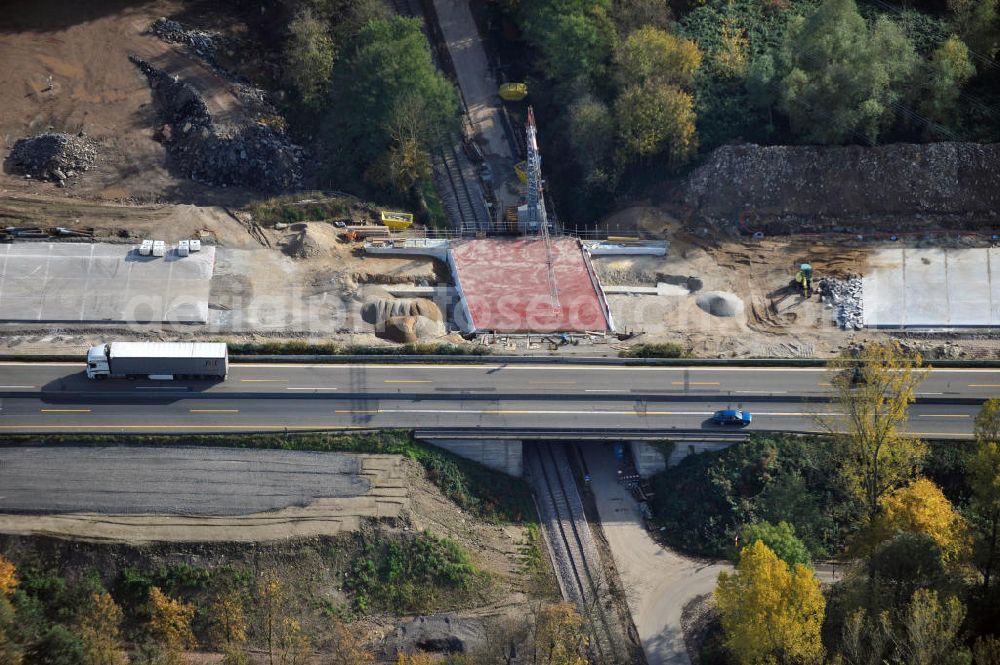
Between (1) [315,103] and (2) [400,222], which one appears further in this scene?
(1) [315,103]

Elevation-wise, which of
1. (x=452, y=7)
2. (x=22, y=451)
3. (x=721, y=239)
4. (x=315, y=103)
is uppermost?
(x=452, y=7)

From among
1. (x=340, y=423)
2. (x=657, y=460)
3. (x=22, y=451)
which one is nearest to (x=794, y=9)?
(x=657, y=460)

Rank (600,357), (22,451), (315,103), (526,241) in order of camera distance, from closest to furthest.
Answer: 1. (22,451)
2. (600,357)
3. (526,241)
4. (315,103)

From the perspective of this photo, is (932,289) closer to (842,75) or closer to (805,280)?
(805,280)

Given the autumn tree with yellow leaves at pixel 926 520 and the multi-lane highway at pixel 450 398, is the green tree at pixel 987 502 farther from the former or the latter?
the multi-lane highway at pixel 450 398

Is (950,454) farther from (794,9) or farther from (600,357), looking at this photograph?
(794,9)

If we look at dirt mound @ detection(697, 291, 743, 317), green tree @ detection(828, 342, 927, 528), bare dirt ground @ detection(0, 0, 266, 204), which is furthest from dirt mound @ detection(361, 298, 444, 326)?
green tree @ detection(828, 342, 927, 528)

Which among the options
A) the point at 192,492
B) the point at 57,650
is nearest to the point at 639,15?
the point at 192,492
